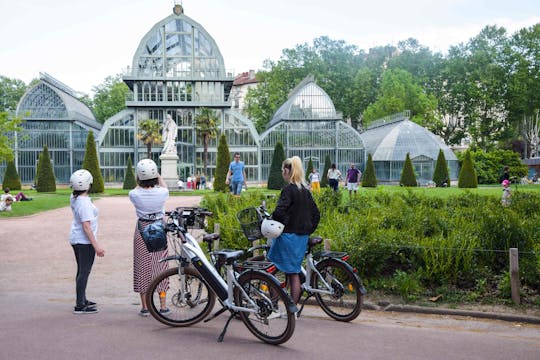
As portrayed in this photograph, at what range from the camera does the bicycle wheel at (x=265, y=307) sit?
541 cm

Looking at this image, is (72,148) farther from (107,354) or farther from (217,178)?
(107,354)

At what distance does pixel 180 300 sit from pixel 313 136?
50546mm

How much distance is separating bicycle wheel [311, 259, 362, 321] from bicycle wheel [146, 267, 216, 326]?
1.49 metres

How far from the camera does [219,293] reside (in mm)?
5848

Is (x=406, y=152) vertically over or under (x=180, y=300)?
over

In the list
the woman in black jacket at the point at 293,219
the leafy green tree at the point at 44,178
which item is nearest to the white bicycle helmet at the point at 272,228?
the woman in black jacket at the point at 293,219

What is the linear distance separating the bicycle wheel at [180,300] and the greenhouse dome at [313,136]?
48809 mm

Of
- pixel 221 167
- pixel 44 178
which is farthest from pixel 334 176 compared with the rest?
pixel 44 178

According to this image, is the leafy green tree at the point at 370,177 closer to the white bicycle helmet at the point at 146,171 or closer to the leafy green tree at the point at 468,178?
the leafy green tree at the point at 468,178

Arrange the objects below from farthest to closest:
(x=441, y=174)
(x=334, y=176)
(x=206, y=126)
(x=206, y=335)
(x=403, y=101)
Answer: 1. (x=403, y=101)
2. (x=206, y=126)
3. (x=441, y=174)
4. (x=334, y=176)
5. (x=206, y=335)

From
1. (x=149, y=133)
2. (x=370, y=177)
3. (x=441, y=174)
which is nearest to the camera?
(x=441, y=174)

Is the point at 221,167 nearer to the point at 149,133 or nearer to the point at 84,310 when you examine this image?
the point at 149,133

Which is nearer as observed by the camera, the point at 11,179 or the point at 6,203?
the point at 6,203

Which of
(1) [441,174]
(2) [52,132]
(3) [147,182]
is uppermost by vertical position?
(2) [52,132]
